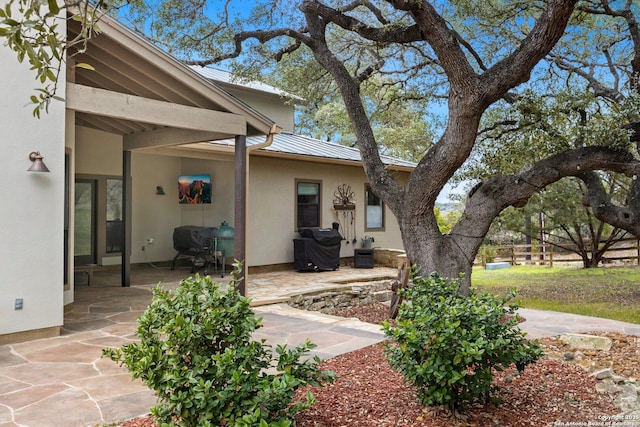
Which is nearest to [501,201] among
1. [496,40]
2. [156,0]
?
[496,40]

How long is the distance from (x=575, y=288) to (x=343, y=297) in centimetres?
622

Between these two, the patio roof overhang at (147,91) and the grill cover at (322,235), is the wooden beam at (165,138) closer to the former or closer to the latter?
the patio roof overhang at (147,91)

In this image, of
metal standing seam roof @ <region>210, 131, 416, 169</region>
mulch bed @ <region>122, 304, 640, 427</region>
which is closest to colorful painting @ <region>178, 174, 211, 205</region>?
metal standing seam roof @ <region>210, 131, 416, 169</region>

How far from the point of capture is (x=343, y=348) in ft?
18.6

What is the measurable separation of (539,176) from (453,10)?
402cm

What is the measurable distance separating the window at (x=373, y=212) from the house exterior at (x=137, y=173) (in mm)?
49

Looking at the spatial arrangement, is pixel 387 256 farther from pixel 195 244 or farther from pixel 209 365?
pixel 209 365

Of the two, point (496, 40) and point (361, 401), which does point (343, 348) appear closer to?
point (361, 401)

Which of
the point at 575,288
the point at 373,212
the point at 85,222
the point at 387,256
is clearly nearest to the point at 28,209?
the point at 85,222

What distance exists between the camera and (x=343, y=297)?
1024 centimetres

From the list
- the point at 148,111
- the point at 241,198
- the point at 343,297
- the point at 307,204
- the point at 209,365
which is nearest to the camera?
the point at 209,365

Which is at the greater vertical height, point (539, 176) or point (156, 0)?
point (156, 0)

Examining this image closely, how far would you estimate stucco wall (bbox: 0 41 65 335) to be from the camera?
5574 millimetres

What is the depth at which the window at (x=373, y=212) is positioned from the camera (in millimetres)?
14962
